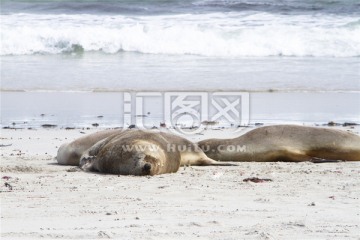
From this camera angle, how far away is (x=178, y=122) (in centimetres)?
1144

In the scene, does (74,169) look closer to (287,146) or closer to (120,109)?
(287,146)

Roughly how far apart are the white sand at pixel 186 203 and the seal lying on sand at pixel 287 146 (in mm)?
274

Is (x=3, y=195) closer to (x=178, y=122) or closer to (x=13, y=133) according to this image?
(x=13, y=133)

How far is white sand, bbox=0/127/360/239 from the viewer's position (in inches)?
205

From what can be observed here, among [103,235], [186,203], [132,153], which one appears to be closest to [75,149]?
[132,153]

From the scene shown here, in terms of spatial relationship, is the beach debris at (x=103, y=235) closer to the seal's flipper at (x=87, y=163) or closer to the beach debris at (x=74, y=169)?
the seal's flipper at (x=87, y=163)

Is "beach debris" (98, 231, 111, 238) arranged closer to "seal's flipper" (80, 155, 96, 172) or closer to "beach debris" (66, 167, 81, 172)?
"seal's flipper" (80, 155, 96, 172)

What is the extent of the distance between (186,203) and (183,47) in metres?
15.4

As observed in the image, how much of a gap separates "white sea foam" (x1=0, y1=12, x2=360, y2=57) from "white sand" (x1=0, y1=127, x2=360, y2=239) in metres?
12.7

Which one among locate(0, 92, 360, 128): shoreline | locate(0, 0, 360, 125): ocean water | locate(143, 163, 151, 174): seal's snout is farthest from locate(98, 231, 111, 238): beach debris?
locate(0, 0, 360, 125): ocean water

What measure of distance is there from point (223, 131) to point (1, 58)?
34.3 ft

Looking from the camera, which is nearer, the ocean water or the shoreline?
the shoreline

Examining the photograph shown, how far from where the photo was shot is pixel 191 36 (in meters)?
22.4

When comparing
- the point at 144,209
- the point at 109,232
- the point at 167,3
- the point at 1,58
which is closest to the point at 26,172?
the point at 144,209
